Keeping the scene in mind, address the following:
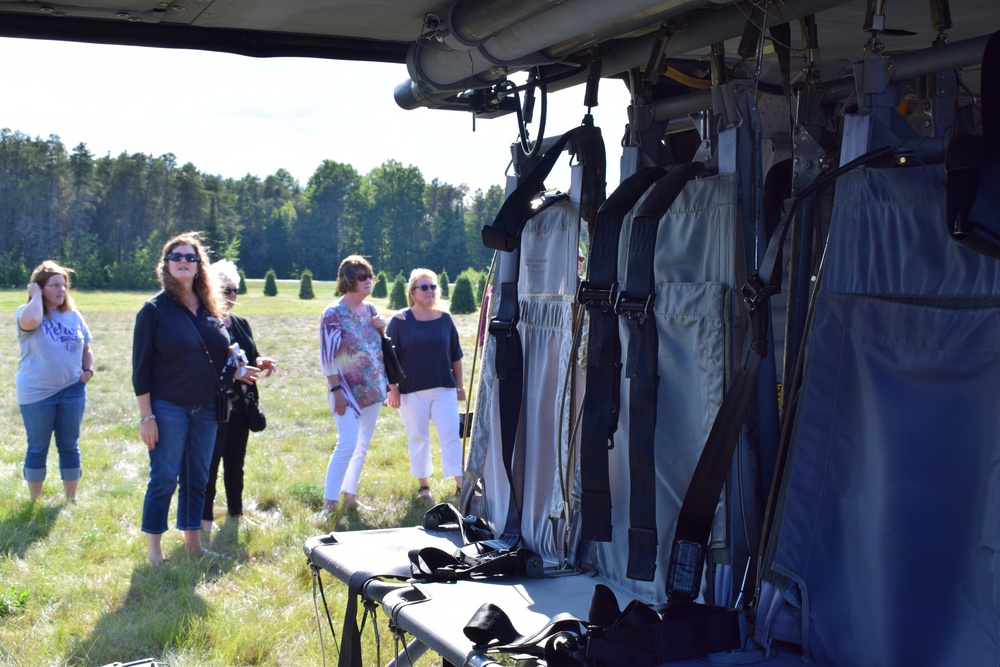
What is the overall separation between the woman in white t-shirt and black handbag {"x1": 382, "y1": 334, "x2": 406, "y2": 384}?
2.15 m

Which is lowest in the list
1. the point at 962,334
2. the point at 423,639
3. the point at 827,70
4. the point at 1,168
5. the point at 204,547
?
the point at 204,547

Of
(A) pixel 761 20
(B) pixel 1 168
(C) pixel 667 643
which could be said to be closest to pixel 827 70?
(A) pixel 761 20

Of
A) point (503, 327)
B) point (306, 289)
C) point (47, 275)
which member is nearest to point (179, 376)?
point (47, 275)

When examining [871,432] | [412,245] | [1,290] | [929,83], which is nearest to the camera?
[871,432]

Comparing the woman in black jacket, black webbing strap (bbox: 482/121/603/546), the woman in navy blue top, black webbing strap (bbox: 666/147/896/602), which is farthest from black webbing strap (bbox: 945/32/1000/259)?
the woman in navy blue top

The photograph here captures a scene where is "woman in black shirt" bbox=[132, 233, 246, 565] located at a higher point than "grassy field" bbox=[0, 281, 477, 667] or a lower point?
higher

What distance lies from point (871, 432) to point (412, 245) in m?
63.2

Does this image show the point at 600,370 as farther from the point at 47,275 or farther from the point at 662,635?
the point at 47,275

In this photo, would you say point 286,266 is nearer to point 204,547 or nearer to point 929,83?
point 204,547

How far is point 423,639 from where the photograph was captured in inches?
82.1

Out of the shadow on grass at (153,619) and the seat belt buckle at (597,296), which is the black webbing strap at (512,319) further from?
the shadow on grass at (153,619)

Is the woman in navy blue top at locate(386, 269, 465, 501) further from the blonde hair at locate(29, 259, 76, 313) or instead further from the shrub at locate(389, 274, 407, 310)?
the shrub at locate(389, 274, 407, 310)

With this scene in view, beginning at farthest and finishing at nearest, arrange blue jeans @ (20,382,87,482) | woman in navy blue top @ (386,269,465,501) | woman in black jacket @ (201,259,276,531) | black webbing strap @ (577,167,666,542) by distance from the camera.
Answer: woman in navy blue top @ (386,269,465,501), blue jeans @ (20,382,87,482), woman in black jacket @ (201,259,276,531), black webbing strap @ (577,167,666,542)

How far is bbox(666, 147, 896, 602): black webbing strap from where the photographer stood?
1.88 m
